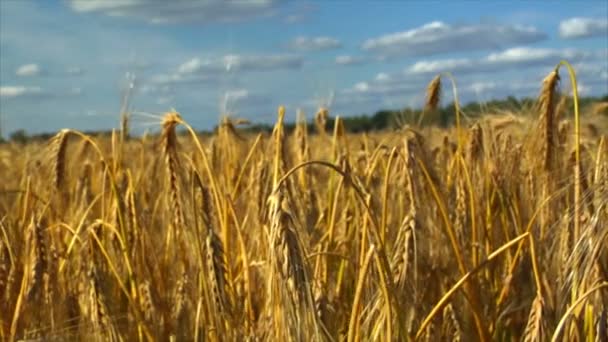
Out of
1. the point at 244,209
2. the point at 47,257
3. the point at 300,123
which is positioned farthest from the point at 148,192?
the point at 47,257

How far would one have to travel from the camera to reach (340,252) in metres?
3.39

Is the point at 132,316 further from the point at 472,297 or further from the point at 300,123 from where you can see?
the point at 300,123

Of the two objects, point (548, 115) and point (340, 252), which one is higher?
point (548, 115)

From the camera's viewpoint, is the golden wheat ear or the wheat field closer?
the wheat field

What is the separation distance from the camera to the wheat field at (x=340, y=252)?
7.27 ft

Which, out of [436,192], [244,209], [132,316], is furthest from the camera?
[244,209]

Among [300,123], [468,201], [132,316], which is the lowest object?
[132,316]

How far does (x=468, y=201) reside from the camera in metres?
3.63

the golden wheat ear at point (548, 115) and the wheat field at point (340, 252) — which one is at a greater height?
the golden wheat ear at point (548, 115)

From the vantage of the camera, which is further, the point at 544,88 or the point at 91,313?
the point at 544,88

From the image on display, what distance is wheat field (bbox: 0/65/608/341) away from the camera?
2.21 meters

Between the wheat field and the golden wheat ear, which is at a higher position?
the golden wheat ear

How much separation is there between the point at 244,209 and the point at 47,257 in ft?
3.87

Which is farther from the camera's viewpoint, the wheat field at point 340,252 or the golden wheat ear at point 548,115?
the golden wheat ear at point 548,115
